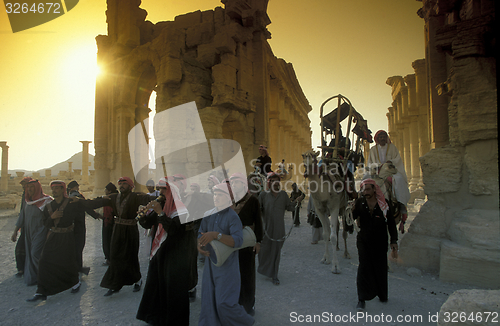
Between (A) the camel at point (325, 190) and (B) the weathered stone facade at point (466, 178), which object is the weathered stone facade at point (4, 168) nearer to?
(A) the camel at point (325, 190)

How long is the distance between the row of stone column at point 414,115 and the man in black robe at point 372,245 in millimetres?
10495

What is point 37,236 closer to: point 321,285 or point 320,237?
point 321,285

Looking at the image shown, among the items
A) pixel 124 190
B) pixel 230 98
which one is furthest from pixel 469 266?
pixel 230 98

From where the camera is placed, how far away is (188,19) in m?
15.7

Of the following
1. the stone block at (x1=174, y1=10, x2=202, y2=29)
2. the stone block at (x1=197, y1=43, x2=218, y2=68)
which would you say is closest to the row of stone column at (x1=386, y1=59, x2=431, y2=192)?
the stone block at (x1=197, y1=43, x2=218, y2=68)

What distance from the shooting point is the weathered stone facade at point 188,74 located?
11.8 metres

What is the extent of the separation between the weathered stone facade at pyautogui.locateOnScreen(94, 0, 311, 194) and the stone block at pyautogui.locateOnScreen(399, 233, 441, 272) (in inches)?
323

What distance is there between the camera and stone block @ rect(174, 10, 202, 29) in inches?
610

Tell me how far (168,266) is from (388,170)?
4410 millimetres

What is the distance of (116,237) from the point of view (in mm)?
4215

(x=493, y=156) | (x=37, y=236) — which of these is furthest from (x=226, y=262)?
(x=493, y=156)

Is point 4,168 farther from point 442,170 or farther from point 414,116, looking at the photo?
point 414,116

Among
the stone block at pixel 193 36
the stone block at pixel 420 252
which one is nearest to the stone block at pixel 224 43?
the stone block at pixel 193 36

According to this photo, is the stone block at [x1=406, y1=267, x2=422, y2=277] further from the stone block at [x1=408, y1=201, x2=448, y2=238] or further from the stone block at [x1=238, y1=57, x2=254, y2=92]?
the stone block at [x1=238, y1=57, x2=254, y2=92]
